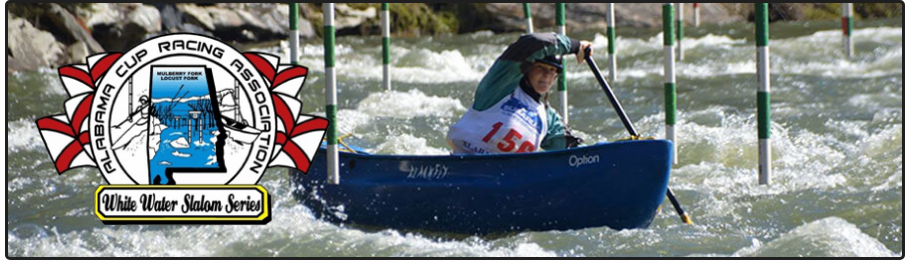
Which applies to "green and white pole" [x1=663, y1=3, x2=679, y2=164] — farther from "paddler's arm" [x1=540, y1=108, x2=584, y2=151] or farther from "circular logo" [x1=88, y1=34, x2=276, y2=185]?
"circular logo" [x1=88, y1=34, x2=276, y2=185]

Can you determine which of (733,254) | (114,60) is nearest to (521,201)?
(733,254)

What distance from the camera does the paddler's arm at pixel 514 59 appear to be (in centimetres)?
512

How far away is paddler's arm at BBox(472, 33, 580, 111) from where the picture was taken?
5.12 m

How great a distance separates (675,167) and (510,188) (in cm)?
252

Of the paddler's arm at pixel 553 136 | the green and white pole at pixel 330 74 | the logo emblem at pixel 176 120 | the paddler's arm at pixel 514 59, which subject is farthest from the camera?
the paddler's arm at pixel 553 136

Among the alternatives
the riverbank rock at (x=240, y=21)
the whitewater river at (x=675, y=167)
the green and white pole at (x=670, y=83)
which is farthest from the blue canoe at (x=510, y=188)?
the riverbank rock at (x=240, y=21)

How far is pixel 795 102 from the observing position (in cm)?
971

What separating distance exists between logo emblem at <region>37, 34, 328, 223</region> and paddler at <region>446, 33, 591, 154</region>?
1.22 m

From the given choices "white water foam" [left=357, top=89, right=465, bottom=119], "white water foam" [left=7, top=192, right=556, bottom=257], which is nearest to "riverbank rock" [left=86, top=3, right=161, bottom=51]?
"white water foam" [left=357, top=89, right=465, bottom=119]

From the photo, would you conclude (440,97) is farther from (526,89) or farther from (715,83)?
(526,89)

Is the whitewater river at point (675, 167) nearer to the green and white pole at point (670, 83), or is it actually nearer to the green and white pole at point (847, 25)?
the green and white pole at point (847, 25)

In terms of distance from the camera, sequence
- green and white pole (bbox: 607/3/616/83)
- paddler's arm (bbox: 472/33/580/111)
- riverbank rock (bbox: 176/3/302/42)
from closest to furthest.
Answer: paddler's arm (bbox: 472/33/580/111)
green and white pole (bbox: 607/3/616/83)
riverbank rock (bbox: 176/3/302/42)

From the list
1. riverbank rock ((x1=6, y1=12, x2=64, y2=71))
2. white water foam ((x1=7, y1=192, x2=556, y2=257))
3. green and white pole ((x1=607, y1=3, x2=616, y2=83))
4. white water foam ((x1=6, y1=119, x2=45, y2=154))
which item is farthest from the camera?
riverbank rock ((x1=6, y1=12, x2=64, y2=71))

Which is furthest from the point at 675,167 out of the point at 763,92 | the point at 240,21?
the point at 240,21
